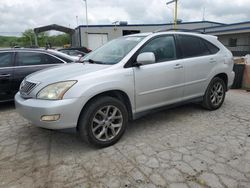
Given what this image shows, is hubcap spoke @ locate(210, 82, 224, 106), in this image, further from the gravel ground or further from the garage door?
the garage door

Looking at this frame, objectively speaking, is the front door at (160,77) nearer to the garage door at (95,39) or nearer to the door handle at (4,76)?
the door handle at (4,76)

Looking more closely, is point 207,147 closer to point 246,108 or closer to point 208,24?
point 246,108

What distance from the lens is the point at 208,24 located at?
32.6 metres

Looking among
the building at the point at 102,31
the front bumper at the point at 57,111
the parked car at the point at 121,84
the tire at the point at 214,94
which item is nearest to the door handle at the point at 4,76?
the parked car at the point at 121,84

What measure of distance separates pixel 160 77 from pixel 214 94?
5.81 ft

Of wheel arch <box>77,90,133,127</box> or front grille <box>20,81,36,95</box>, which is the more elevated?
front grille <box>20,81,36,95</box>

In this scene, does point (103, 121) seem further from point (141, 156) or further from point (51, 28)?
point (51, 28)

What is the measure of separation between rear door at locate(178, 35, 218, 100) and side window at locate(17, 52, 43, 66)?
11.9ft

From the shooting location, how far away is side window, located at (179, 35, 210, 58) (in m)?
4.32

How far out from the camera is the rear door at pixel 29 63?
17.8 ft

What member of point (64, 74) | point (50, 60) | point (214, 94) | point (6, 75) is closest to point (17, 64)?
point (6, 75)

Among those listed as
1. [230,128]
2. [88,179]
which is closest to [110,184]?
[88,179]

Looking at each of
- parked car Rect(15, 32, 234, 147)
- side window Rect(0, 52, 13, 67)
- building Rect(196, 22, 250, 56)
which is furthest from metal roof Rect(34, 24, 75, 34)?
parked car Rect(15, 32, 234, 147)

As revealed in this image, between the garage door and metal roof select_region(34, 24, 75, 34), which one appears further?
the garage door
